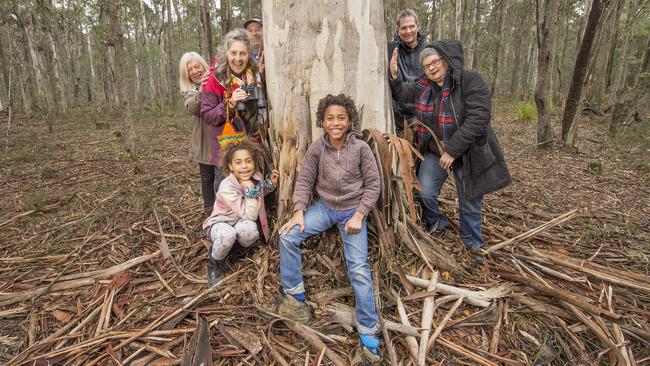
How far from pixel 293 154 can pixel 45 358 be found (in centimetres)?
199

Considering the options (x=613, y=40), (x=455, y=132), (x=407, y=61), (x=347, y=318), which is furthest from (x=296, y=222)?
(x=613, y=40)

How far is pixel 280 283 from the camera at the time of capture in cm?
253

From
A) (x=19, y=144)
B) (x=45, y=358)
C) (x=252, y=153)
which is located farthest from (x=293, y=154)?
(x=19, y=144)

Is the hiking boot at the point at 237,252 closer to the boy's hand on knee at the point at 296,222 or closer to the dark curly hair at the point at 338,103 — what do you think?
the boy's hand on knee at the point at 296,222

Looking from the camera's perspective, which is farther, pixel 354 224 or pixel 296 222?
pixel 296 222

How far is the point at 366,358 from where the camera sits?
2.04 m

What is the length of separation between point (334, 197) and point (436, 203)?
1.14 m

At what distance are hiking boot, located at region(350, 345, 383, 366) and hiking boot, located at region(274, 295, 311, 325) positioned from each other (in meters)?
0.39

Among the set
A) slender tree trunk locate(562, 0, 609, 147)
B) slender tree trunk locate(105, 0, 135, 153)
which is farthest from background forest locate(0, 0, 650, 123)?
slender tree trunk locate(562, 0, 609, 147)

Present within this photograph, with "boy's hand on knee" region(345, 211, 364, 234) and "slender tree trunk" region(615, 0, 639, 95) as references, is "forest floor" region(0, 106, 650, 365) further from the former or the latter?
"slender tree trunk" region(615, 0, 639, 95)

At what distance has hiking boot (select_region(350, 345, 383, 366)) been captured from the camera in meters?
2.02

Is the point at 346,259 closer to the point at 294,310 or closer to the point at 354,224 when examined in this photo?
the point at 354,224

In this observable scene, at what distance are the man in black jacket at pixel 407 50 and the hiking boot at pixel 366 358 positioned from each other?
2159 millimetres

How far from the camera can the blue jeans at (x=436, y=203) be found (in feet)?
9.56
